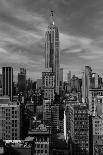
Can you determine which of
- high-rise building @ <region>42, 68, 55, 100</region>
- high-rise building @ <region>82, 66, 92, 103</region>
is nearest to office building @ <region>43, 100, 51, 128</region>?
high-rise building @ <region>42, 68, 55, 100</region>

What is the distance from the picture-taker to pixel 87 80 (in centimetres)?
16275

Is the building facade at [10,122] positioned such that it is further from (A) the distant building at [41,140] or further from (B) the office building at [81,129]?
(A) the distant building at [41,140]

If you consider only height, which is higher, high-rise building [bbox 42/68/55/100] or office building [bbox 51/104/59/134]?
high-rise building [bbox 42/68/55/100]

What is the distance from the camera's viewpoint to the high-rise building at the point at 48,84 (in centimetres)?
16110

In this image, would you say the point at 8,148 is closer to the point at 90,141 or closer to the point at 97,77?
the point at 90,141

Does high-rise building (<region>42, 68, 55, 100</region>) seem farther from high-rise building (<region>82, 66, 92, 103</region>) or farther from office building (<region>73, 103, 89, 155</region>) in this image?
office building (<region>73, 103, 89, 155</region>)

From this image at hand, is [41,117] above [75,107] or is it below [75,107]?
A: below

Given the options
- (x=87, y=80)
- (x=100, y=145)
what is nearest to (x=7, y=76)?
(x=87, y=80)

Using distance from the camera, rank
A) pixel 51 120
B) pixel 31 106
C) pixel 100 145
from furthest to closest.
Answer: pixel 31 106 < pixel 51 120 < pixel 100 145

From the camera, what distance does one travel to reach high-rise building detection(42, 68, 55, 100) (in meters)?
161

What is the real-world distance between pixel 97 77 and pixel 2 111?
95.9 meters

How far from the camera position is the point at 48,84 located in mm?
171750

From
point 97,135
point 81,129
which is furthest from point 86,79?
point 81,129

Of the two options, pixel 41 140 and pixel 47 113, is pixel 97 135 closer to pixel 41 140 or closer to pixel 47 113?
pixel 41 140
